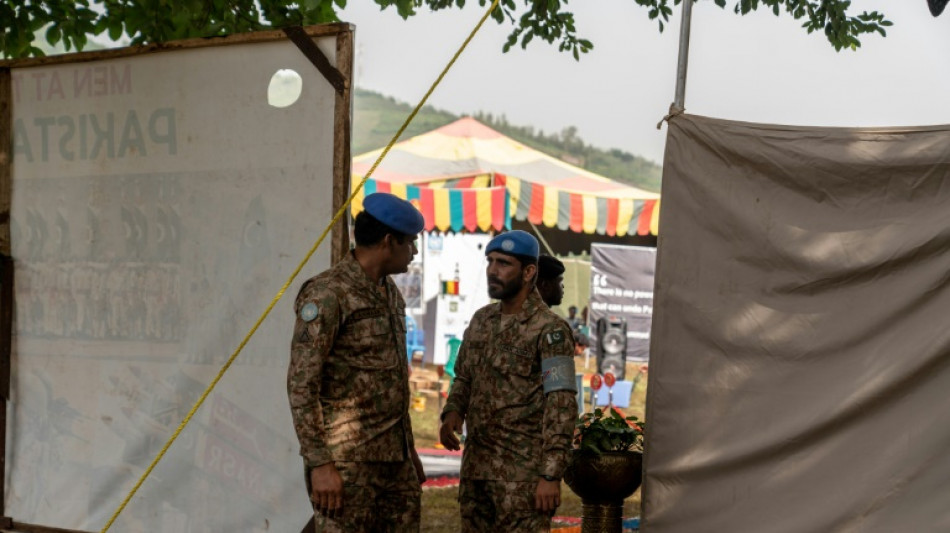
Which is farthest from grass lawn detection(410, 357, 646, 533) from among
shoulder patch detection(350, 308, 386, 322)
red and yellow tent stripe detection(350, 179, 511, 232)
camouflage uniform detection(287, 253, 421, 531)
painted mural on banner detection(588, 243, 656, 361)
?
painted mural on banner detection(588, 243, 656, 361)

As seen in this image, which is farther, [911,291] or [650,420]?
[650,420]

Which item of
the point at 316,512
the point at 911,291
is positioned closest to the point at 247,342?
the point at 316,512

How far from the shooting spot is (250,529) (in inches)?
205

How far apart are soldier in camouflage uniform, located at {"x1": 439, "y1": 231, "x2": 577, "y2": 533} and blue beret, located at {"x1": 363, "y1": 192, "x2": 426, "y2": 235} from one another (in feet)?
2.08

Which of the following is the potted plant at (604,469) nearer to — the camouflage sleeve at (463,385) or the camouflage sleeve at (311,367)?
the camouflage sleeve at (463,385)

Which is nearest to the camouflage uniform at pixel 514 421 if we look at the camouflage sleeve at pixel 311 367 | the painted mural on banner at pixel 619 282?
the camouflage sleeve at pixel 311 367

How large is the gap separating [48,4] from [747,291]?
5.17m

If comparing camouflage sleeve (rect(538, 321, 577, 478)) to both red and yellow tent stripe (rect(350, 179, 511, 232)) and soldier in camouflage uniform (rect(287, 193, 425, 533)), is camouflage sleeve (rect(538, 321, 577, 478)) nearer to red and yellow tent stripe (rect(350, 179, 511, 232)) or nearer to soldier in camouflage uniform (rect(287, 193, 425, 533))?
soldier in camouflage uniform (rect(287, 193, 425, 533))

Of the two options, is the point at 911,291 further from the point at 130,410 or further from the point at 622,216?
the point at 622,216

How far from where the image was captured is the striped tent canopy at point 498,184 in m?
15.1

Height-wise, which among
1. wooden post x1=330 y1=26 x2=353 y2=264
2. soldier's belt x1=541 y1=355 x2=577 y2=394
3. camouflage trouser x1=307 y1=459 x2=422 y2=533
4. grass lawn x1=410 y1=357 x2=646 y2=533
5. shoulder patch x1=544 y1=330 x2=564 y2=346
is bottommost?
grass lawn x1=410 y1=357 x2=646 y2=533

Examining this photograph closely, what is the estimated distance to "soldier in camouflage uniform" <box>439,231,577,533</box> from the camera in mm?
4699

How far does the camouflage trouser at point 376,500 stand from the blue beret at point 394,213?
0.87 metres

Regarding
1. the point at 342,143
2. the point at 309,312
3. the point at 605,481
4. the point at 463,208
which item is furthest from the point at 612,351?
the point at 309,312
